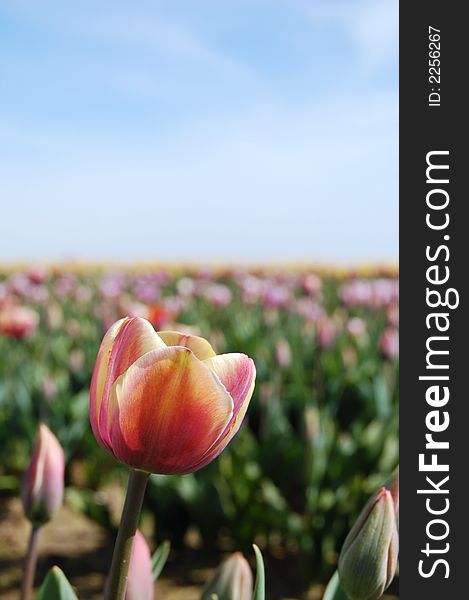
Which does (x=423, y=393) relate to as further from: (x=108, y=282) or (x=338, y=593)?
(x=108, y=282)

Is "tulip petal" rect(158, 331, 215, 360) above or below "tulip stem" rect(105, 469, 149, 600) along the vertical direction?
above

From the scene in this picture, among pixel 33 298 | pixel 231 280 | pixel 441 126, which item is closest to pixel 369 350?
pixel 33 298

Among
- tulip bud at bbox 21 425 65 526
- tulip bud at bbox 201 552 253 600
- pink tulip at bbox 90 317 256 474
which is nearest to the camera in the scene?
pink tulip at bbox 90 317 256 474

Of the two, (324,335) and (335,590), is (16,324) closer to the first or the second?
(324,335)

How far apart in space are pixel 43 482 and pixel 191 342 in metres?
0.49

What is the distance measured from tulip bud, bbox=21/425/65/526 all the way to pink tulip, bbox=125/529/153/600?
0.30 meters

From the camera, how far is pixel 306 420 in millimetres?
2824

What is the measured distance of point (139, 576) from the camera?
92 centimetres

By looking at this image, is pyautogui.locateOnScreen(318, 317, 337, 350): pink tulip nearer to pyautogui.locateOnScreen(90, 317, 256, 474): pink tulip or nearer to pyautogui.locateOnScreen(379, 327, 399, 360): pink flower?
pyautogui.locateOnScreen(379, 327, 399, 360): pink flower

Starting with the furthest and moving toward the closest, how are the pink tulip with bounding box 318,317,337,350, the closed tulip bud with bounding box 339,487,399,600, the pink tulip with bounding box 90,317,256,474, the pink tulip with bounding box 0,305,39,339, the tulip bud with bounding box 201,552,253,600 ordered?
1. the pink tulip with bounding box 0,305,39,339
2. the pink tulip with bounding box 318,317,337,350
3. the tulip bud with bounding box 201,552,253,600
4. the closed tulip bud with bounding box 339,487,399,600
5. the pink tulip with bounding box 90,317,256,474

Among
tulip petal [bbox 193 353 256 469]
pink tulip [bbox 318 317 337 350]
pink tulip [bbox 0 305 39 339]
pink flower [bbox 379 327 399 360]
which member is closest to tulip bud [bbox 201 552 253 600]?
tulip petal [bbox 193 353 256 469]

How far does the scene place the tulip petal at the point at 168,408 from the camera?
75 centimetres

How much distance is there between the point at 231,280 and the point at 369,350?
19.7 feet

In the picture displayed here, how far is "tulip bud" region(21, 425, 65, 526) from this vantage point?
3.98 ft
